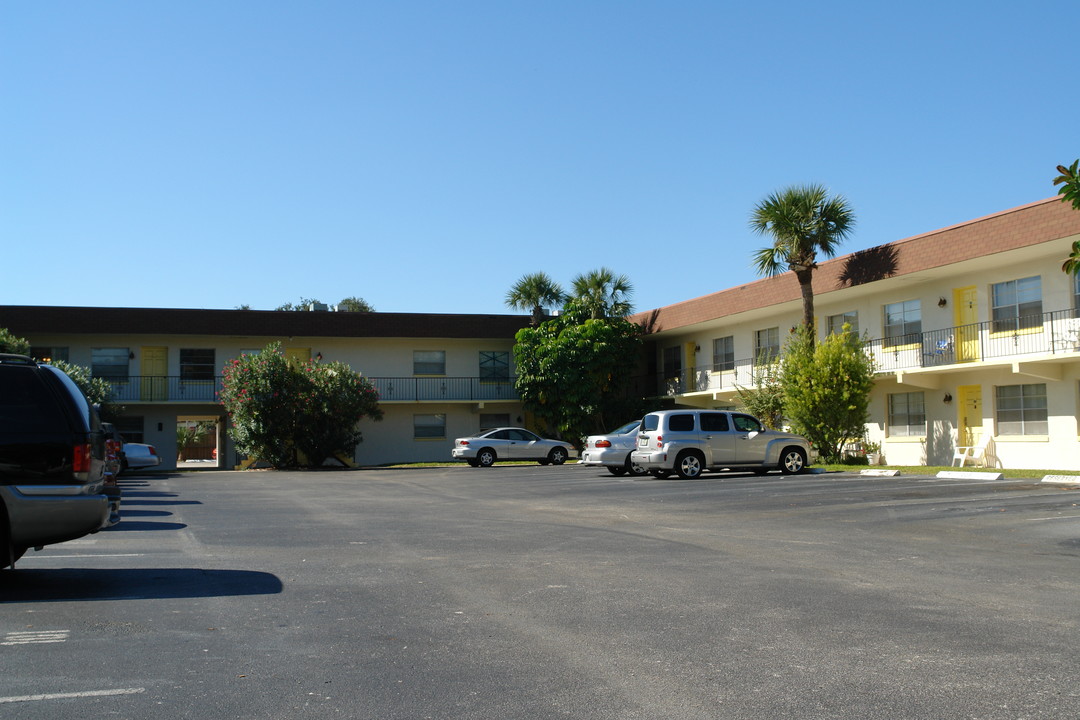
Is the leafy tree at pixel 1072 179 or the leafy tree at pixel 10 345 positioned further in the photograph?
the leafy tree at pixel 10 345

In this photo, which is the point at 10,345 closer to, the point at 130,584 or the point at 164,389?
the point at 164,389

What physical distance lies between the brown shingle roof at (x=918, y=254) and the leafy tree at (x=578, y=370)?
3915 mm

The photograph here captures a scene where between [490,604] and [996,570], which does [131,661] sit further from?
[996,570]

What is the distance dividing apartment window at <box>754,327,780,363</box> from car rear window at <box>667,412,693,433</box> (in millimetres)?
10744

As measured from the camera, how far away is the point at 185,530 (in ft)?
45.1

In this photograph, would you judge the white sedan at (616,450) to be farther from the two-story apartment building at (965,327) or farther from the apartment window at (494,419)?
the apartment window at (494,419)

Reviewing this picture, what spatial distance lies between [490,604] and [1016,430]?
23.3m

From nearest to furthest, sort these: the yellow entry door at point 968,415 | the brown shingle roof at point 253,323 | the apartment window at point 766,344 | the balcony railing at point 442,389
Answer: the yellow entry door at point 968,415, the apartment window at point 766,344, the brown shingle roof at point 253,323, the balcony railing at point 442,389

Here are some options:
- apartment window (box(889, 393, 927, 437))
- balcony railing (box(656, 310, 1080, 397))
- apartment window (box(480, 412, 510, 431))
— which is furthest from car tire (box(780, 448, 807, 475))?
apartment window (box(480, 412, 510, 431))

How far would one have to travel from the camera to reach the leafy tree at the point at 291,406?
123 ft

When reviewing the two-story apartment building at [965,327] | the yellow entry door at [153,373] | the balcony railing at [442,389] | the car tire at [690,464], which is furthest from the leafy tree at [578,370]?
the car tire at [690,464]

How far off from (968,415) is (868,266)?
514cm

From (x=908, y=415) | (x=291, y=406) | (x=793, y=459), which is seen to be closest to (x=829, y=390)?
(x=793, y=459)

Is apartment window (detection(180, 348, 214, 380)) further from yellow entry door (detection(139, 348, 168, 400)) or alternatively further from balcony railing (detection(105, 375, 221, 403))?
yellow entry door (detection(139, 348, 168, 400))
